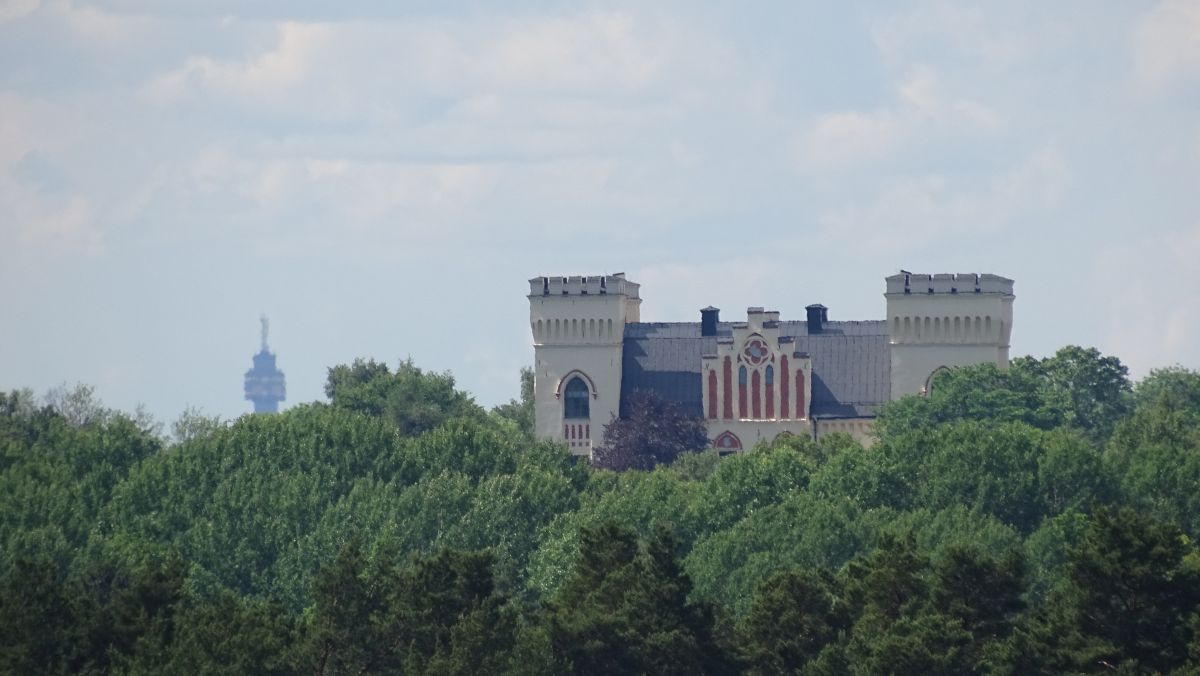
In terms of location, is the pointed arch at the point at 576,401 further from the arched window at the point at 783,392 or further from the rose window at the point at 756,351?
the arched window at the point at 783,392

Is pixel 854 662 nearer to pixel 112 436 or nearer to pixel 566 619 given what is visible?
pixel 566 619

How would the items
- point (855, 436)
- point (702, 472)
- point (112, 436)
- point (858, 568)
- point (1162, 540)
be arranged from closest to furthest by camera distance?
point (1162, 540) < point (858, 568) < point (112, 436) < point (702, 472) < point (855, 436)

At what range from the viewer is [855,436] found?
194m

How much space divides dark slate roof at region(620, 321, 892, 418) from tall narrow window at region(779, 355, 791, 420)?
4.46ft

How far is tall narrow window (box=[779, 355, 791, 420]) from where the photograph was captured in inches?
7662

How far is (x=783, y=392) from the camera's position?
639ft

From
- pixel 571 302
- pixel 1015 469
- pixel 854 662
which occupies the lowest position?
pixel 854 662

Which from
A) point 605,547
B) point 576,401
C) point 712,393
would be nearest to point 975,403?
point 712,393

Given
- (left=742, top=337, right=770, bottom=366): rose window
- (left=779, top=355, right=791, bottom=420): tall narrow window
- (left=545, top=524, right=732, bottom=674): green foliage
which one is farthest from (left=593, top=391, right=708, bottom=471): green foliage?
(left=545, top=524, right=732, bottom=674): green foliage

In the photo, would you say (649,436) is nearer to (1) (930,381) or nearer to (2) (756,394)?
(2) (756,394)

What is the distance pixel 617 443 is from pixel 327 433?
3069cm

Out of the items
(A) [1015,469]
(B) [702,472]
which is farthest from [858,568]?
(B) [702,472]

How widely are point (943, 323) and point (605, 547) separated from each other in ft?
238

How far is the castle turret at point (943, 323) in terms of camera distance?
191 meters
